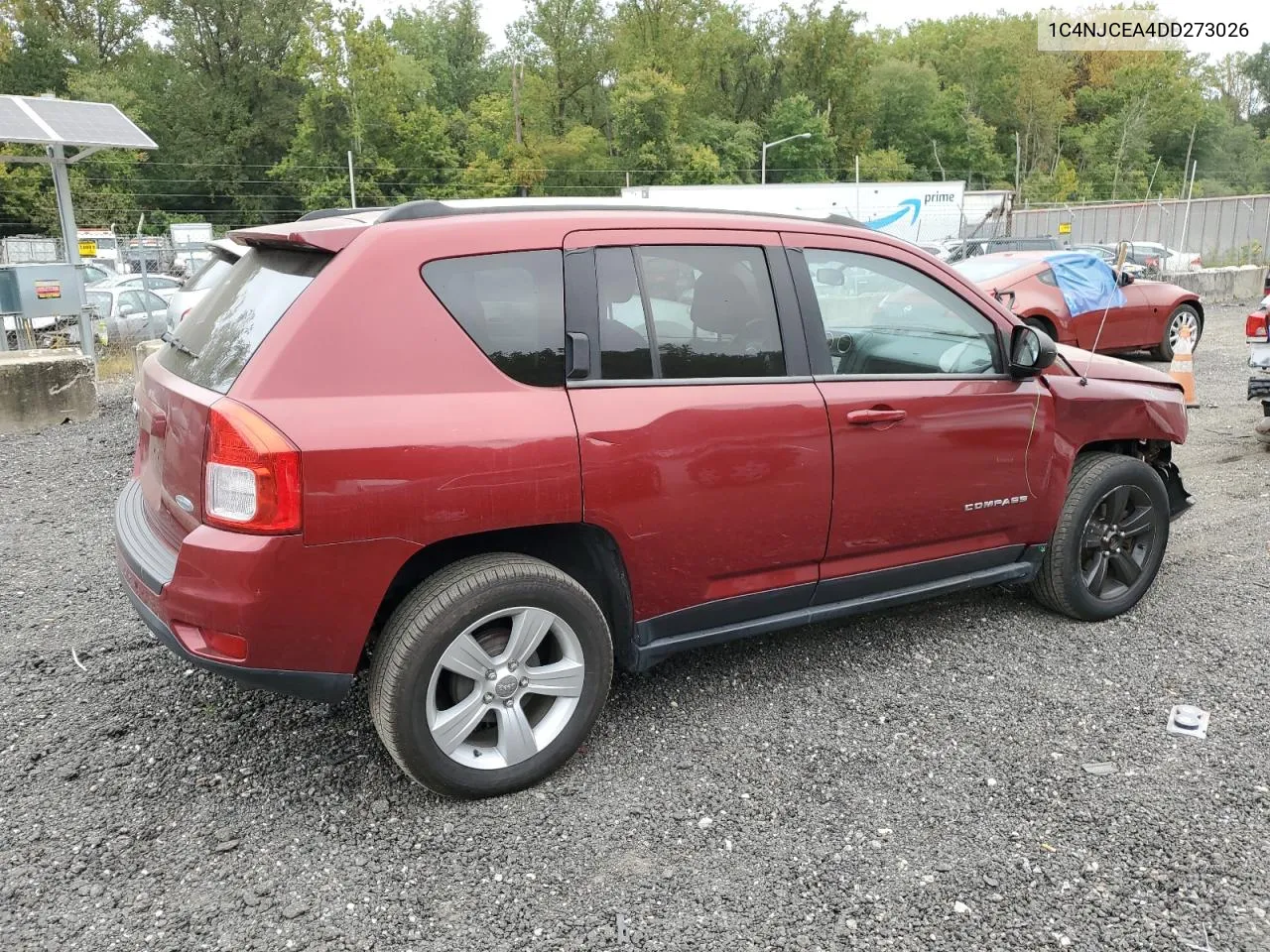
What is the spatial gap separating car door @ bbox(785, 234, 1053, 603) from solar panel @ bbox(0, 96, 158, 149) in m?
9.53

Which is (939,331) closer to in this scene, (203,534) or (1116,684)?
(1116,684)

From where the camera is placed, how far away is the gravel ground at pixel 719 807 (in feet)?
8.33

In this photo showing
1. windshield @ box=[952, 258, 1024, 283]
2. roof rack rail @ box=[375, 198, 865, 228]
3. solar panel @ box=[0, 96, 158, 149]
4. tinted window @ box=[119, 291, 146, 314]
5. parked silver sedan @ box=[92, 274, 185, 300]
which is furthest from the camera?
parked silver sedan @ box=[92, 274, 185, 300]

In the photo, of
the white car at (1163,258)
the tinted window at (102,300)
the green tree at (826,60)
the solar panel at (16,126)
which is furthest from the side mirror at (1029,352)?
the green tree at (826,60)

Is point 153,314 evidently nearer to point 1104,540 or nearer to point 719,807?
point 1104,540

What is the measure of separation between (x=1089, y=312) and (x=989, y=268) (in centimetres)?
132

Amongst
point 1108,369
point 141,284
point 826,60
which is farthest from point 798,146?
point 1108,369

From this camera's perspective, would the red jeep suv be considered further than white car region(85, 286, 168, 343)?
No

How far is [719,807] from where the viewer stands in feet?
9.95

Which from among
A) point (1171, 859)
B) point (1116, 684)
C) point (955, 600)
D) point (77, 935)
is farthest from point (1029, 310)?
point (77, 935)

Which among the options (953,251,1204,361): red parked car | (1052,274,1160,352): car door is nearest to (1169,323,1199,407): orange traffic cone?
(953,251,1204,361): red parked car

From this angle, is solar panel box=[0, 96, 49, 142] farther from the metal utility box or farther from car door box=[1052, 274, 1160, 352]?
car door box=[1052, 274, 1160, 352]

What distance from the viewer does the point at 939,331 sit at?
3.93 meters

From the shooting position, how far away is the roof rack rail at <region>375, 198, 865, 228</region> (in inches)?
118
